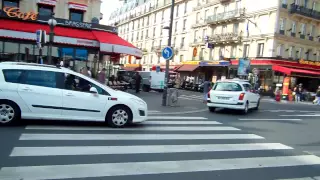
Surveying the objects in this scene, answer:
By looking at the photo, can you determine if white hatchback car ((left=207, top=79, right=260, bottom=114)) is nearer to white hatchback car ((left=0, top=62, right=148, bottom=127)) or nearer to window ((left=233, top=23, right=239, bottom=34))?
white hatchback car ((left=0, top=62, right=148, bottom=127))

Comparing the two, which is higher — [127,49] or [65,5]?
[65,5]

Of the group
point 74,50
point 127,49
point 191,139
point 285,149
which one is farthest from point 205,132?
point 74,50

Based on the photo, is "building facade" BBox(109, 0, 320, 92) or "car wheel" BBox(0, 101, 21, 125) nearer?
"car wheel" BBox(0, 101, 21, 125)

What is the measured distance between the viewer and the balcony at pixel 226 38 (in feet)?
133

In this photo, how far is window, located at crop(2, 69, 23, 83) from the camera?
25.2ft

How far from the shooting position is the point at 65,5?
71.2 feet

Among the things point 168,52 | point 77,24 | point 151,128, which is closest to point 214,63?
point 77,24

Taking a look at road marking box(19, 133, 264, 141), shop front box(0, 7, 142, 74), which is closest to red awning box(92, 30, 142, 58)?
shop front box(0, 7, 142, 74)

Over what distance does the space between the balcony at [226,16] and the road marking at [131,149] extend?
117 feet

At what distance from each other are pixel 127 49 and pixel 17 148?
14.7 metres

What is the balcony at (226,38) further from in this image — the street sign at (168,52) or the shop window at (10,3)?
the shop window at (10,3)

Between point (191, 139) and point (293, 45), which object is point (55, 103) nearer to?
point (191, 139)

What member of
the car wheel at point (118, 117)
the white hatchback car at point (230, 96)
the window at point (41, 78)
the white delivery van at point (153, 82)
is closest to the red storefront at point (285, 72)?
the white delivery van at point (153, 82)

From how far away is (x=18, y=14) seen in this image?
1853 cm
